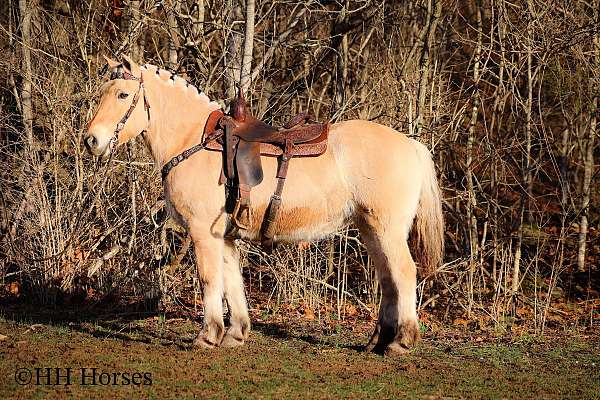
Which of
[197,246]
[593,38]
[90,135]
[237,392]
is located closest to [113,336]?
[197,246]

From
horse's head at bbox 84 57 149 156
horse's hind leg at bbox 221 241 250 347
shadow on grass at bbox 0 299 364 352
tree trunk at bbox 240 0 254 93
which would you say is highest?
tree trunk at bbox 240 0 254 93

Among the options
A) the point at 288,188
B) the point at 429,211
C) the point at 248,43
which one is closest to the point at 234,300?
the point at 288,188

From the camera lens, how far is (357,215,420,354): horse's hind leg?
263 inches

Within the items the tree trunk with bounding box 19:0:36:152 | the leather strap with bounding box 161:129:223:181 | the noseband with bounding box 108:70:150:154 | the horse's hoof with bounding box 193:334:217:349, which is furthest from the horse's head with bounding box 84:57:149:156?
the tree trunk with bounding box 19:0:36:152

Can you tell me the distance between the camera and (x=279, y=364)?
6371 millimetres

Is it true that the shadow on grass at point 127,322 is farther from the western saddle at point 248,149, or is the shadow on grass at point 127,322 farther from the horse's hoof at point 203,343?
the western saddle at point 248,149

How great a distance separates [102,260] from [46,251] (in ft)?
2.11

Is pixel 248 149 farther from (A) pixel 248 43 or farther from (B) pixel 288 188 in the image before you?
A: (A) pixel 248 43

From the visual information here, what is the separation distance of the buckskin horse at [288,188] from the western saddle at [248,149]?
49 millimetres

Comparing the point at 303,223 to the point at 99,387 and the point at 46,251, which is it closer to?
the point at 99,387

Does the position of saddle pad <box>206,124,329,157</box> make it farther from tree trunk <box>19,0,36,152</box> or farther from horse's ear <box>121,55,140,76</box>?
tree trunk <box>19,0,36,152</box>

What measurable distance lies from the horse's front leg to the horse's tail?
5.63 ft

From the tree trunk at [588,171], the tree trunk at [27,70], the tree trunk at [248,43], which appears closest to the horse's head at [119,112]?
the tree trunk at [248,43]

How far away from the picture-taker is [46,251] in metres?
9.38
